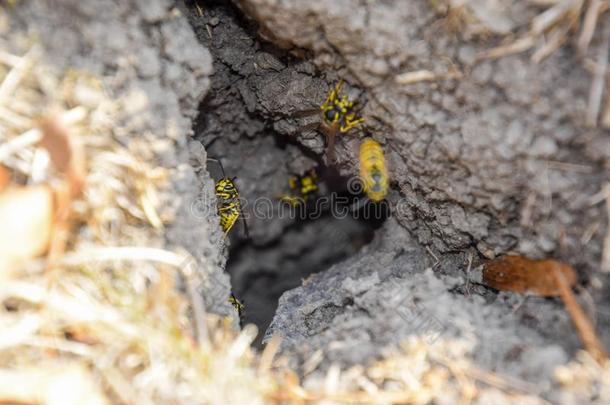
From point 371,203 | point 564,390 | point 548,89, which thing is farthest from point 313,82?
point 564,390

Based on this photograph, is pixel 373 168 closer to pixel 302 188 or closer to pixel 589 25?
pixel 302 188

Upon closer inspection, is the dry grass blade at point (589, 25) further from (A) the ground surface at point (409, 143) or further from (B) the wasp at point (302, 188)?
(B) the wasp at point (302, 188)

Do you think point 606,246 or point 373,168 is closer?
point 606,246

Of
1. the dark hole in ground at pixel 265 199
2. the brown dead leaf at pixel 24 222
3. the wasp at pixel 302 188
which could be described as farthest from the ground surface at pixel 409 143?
the wasp at pixel 302 188

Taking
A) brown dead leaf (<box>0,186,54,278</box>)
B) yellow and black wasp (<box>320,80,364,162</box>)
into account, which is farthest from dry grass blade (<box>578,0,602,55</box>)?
brown dead leaf (<box>0,186,54,278</box>)

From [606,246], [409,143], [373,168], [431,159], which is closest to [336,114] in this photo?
[373,168]

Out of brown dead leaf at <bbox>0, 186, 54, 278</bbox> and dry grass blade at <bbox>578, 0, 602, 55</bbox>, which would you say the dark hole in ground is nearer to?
brown dead leaf at <bbox>0, 186, 54, 278</bbox>
